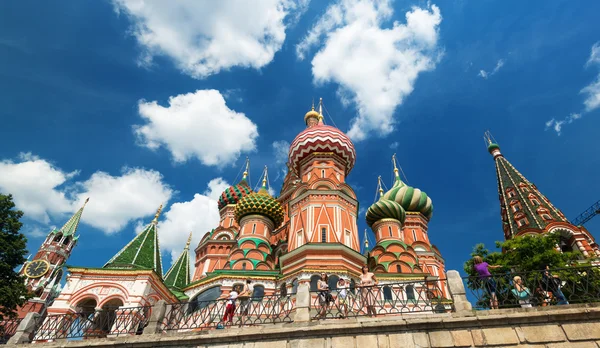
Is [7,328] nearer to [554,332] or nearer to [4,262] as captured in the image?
[4,262]

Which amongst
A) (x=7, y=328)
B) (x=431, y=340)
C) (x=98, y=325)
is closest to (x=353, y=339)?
(x=431, y=340)

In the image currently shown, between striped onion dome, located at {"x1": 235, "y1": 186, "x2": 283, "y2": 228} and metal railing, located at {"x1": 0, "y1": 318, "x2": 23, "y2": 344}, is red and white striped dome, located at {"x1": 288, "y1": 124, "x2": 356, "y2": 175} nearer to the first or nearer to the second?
striped onion dome, located at {"x1": 235, "y1": 186, "x2": 283, "y2": 228}

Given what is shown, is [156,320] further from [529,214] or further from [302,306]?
[529,214]

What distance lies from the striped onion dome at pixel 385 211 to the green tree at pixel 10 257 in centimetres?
2043

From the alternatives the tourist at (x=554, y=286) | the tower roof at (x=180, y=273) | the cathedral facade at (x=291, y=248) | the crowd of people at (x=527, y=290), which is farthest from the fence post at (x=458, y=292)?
the tower roof at (x=180, y=273)

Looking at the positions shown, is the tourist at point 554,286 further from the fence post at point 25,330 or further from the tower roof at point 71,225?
the tower roof at point 71,225

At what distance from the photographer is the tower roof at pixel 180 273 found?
87.0 ft

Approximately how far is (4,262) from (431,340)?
1637cm

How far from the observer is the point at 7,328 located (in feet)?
31.3

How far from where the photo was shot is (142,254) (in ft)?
63.5

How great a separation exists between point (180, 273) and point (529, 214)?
28632mm

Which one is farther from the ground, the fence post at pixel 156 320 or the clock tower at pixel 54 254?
the clock tower at pixel 54 254

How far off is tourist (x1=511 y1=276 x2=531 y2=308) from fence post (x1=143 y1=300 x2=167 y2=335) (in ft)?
25.9

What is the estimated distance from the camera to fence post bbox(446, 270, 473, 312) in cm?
702
